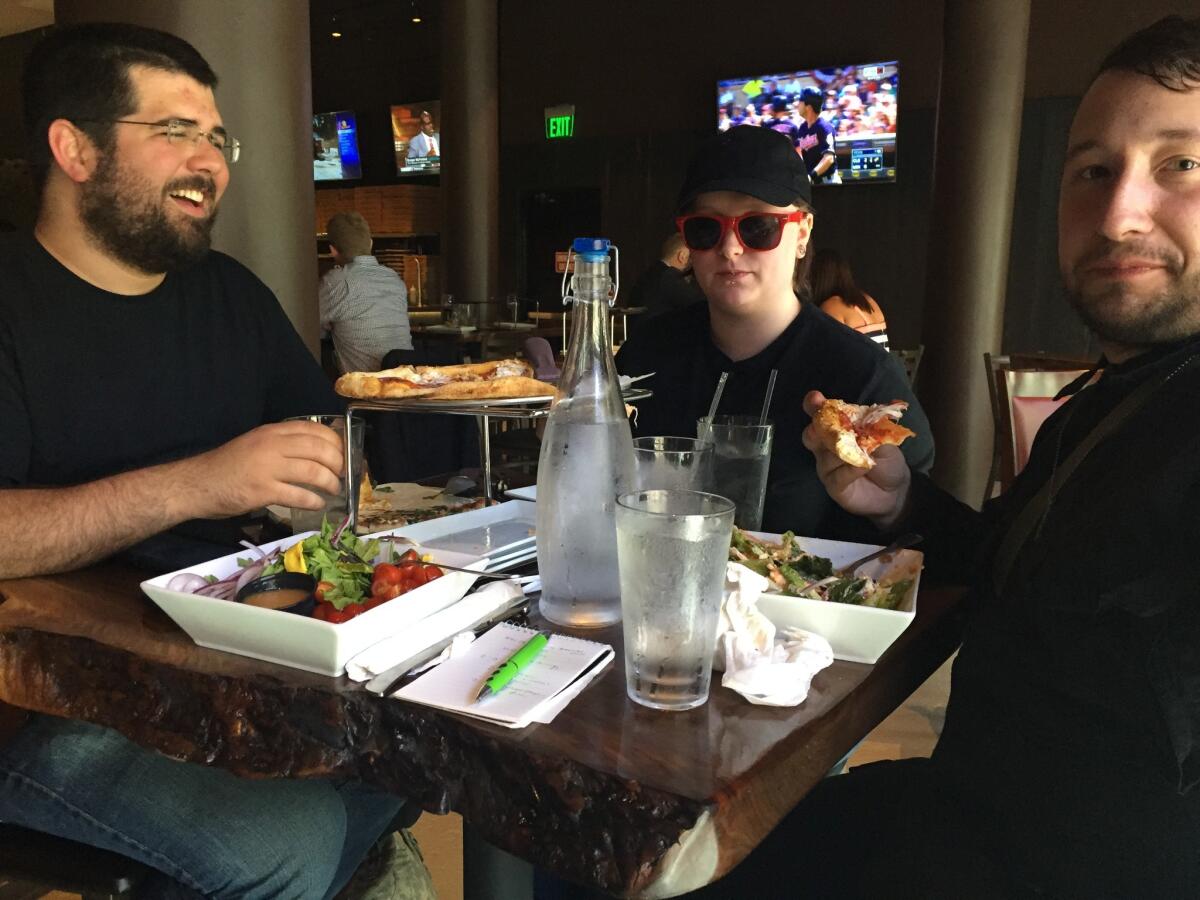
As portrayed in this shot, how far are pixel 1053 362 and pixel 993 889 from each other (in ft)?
15.6

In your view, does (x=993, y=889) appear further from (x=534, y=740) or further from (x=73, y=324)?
(x=73, y=324)

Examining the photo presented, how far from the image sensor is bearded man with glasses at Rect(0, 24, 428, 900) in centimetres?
118

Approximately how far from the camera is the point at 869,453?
4.11ft

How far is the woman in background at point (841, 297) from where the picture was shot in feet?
16.4

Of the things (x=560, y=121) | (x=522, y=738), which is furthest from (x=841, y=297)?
(x=560, y=121)

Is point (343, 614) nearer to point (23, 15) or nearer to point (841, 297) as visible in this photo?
point (841, 297)

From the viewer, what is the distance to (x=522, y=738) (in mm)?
780

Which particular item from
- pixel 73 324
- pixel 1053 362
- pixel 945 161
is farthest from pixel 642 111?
pixel 73 324

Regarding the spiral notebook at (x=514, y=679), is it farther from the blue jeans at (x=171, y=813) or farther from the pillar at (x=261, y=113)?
the pillar at (x=261, y=113)

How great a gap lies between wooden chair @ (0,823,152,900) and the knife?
0.53 meters

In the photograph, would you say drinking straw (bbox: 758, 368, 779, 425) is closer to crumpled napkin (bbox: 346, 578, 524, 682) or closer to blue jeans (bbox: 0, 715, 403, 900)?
crumpled napkin (bbox: 346, 578, 524, 682)

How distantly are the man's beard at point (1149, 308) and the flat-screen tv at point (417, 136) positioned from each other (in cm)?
1009

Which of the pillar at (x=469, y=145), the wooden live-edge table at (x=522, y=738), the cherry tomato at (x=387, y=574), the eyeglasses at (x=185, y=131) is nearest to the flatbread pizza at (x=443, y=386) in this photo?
the cherry tomato at (x=387, y=574)

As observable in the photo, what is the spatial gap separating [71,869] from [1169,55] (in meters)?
1.66
